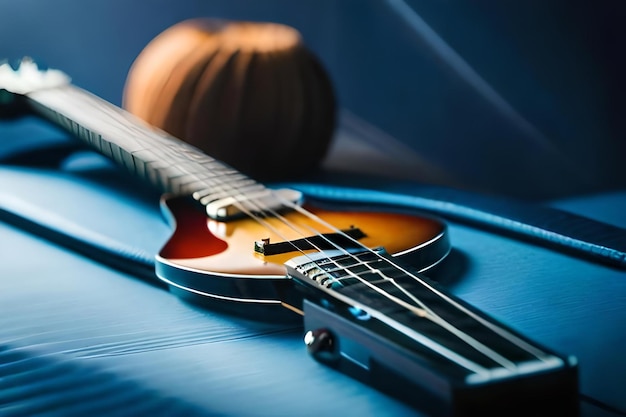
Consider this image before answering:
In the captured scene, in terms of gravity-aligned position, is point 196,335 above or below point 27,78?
below

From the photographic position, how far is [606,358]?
2.04 ft

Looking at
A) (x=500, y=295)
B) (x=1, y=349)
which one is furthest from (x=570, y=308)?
(x=1, y=349)

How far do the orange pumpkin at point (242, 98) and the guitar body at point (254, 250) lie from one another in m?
0.38

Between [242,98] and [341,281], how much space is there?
706mm

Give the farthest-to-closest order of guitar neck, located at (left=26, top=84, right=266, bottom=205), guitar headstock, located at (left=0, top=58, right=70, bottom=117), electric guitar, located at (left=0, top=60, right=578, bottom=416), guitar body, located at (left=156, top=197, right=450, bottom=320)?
guitar headstock, located at (left=0, top=58, right=70, bottom=117) < guitar neck, located at (left=26, top=84, right=266, bottom=205) < guitar body, located at (left=156, top=197, right=450, bottom=320) < electric guitar, located at (left=0, top=60, right=578, bottom=416)

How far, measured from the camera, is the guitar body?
712mm

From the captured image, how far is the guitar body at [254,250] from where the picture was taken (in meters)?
0.71

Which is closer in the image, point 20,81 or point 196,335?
point 196,335

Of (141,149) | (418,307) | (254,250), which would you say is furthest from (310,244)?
(141,149)

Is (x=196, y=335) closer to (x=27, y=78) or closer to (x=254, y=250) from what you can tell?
(x=254, y=250)

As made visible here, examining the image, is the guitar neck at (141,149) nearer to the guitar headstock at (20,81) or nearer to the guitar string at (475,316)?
the guitar headstock at (20,81)

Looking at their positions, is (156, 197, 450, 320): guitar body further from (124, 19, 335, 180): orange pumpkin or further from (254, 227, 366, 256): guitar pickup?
(124, 19, 335, 180): orange pumpkin

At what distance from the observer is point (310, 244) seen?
763 mm

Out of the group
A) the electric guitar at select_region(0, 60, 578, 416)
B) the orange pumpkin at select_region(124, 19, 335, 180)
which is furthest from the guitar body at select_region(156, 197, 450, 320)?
the orange pumpkin at select_region(124, 19, 335, 180)
